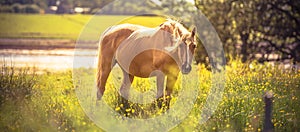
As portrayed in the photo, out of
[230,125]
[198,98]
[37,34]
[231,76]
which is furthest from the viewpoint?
[37,34]

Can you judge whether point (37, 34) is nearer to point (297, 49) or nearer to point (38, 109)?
point (297, 49)

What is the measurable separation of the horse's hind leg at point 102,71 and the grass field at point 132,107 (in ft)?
0.61

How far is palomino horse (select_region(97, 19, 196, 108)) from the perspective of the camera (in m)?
7.76

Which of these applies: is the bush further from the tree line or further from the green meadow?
the green meadow

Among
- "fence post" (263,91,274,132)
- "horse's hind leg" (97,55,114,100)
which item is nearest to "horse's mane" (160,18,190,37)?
"horse's hind leg" (97,55,114,100)

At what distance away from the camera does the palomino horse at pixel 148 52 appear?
25.5 feet

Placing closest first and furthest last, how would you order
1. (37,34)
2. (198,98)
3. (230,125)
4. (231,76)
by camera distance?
1. (230,125)
2. (198,98)
3. (231,76)
4. (37,34)

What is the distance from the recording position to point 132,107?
8688mm

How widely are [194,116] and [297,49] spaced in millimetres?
9115

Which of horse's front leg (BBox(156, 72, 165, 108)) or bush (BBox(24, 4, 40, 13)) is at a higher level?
bush (BBox(24, 4, 40, 13))

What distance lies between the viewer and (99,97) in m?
8.85

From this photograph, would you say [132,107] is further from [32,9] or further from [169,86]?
[32,9]

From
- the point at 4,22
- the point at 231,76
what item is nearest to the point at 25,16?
the point at 4,22

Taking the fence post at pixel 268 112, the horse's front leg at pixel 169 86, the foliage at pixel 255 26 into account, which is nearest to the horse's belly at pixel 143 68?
the horse's front leg at pixel 169 86
